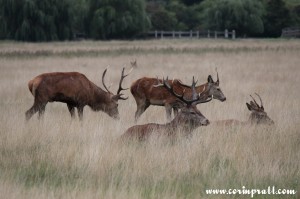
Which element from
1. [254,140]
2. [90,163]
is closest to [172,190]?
[90,163]

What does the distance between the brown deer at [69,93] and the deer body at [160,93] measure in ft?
1.63

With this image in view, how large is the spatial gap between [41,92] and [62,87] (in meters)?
0.40

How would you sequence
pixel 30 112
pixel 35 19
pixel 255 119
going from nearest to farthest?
pixel 255 119 → pixel 30 112 → pixel 35 19

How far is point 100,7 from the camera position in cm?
5766

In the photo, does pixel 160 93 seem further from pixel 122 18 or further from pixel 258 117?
pixel 122 18

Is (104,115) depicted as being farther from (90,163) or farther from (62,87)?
(90,163)

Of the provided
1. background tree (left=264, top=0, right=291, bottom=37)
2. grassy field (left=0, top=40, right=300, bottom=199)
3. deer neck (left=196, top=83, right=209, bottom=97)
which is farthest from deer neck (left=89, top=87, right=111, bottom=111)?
background tree (left=264, top=0, right=291, bottom=37)

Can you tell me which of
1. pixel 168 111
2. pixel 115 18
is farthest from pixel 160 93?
pixel 115 18

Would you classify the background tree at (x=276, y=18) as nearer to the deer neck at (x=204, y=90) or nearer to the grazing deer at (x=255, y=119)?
the deer neck at (x=204, y=90)

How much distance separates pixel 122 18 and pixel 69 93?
45.1m

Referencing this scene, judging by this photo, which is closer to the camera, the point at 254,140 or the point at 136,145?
the point at 136,145

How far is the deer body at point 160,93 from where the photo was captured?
12.3 m

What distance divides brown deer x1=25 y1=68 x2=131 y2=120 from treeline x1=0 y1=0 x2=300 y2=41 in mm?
36781

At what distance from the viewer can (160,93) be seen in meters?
12.5
